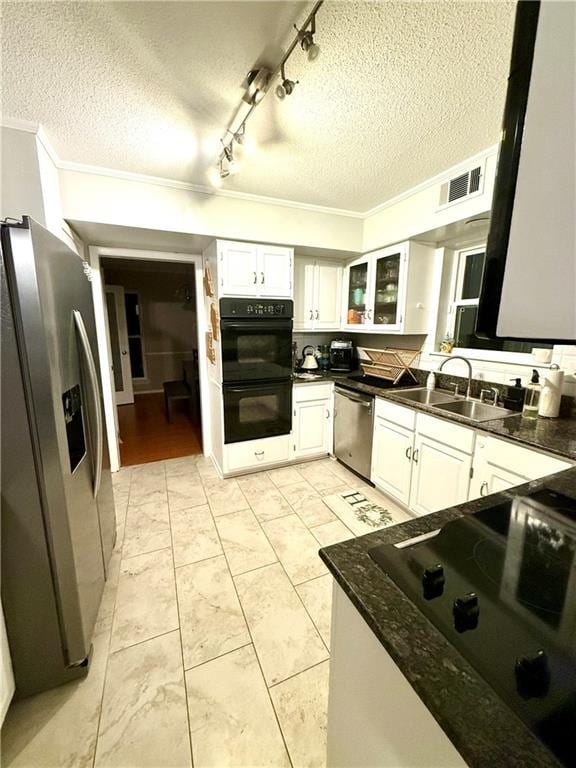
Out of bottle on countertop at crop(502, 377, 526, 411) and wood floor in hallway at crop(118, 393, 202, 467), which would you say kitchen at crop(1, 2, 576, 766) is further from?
wood floor in hallway at crop(118, 393, 202, 467)

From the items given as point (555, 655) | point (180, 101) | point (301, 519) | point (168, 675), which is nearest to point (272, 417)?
point (301, 519)

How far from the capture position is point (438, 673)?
0.50 meters

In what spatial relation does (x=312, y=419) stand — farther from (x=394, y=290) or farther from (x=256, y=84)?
A: (x=256, y=84)

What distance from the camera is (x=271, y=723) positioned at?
1.16 meters

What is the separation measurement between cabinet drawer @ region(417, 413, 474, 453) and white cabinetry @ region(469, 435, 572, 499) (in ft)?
0.20

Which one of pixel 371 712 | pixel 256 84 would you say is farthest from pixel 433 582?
pixel 256 84

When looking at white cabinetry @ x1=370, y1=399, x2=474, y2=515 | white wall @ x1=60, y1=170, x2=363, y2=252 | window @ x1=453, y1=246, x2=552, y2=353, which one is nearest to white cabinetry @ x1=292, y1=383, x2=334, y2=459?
white cabinetry @ x1=370, y1=399, x2=474, y2=515

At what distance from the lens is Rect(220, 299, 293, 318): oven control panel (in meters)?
2.59

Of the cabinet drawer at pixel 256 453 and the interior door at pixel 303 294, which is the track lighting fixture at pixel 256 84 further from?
the cabinet drawer at pixel 256 453

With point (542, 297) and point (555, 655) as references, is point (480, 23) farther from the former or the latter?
point (555, 655)

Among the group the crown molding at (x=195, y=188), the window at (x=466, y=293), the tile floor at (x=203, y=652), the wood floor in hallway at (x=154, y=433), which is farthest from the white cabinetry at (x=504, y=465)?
the wood floor in hallway at (x=154, y=433)

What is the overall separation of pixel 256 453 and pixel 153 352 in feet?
13.9

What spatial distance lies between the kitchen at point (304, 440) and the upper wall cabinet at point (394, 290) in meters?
0.03

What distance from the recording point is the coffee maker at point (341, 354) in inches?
135
